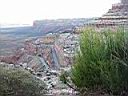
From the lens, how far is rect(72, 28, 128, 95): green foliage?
20.8ft

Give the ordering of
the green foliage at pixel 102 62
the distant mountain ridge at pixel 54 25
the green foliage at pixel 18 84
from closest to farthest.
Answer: the green foliage at pixel 18 84 < the green foliage at pixel 102 62 < the distant mountain ridge at pixel 54 25

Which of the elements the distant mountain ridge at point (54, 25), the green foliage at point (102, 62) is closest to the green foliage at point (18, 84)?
the green foliage at point (102, 62)

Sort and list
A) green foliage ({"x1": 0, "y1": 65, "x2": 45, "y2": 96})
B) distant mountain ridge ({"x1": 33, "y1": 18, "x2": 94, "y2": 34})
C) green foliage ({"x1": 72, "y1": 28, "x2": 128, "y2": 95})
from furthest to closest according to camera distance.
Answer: distant mountain ridge ({"x1": 33, "y1": 18, "x2": 94, "y2": 34})
green foliage ({"x1": 72, "y1": 28, "x2": 128, "y2": 95})
green foliage ({"x1": 0, "y1": 65, "x2": 45, "y2": 96})

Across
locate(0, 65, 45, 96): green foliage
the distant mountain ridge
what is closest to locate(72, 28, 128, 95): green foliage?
locate(0, 65, 45, 96): green foliage

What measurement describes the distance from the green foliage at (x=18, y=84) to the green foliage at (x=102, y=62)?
0.66 m

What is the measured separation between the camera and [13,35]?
9.93 meters

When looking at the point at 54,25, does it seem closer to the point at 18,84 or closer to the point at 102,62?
the point at 102,62

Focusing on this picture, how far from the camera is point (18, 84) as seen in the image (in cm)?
625

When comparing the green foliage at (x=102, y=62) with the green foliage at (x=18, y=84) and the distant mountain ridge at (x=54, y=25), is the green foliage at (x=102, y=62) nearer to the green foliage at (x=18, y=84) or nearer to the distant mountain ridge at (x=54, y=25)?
the green foliage at (x=18, y=84)

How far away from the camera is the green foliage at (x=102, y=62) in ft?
20.8

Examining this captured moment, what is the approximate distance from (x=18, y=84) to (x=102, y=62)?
1.23 m

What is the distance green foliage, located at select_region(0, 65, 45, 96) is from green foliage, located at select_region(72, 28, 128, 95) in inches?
26.0

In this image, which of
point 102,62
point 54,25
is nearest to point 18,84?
point 102,62

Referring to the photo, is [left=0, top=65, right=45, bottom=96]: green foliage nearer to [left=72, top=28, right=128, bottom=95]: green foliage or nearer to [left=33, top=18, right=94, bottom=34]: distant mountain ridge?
[left=72, top=28, right=128, bottom=95]: green foliage
